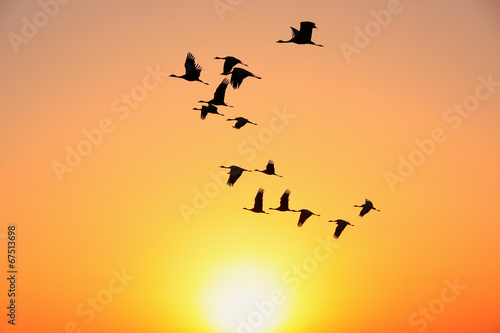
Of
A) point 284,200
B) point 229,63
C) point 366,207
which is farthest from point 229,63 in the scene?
point 366,207

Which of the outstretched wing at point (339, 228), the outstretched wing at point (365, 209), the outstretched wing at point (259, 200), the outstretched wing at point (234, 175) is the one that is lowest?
the outstretched wing at point (339, 228)

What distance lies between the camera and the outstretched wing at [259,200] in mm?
44500

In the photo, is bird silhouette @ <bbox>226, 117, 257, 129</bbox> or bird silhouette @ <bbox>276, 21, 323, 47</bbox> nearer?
bird silhouette @ <bbox>276, 21, 323, 47</bbox>

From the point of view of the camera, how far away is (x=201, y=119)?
1750 inches

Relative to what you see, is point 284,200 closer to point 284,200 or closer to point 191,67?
point 284,200

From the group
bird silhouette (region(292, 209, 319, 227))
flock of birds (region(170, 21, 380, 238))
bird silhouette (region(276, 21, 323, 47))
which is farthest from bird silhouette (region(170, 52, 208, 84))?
bird silhouette (region(292, 209, 319, 227))

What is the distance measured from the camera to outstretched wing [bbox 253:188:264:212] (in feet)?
146

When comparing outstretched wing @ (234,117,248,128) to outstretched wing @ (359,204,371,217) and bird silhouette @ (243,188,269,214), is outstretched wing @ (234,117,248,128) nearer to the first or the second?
bird silhouette @ (243,188,269,214)

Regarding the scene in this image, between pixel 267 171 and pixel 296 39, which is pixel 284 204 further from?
pixel 296 39

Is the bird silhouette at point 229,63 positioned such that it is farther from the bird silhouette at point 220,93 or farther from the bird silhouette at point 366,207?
the bird silhouette at point 366,207

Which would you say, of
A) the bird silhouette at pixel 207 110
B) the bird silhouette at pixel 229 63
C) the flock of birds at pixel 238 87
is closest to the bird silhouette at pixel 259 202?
the flock of birds at pixel 238 87

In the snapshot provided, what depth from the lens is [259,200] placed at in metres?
44.6

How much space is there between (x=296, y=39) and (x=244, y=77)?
7.54 ft

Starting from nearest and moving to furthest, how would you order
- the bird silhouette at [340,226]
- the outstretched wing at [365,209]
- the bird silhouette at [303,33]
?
1. the bird silhouette at [303,33]
2. the outstretched wing at [365,209]
3. the bird silhouette at [340,226]
